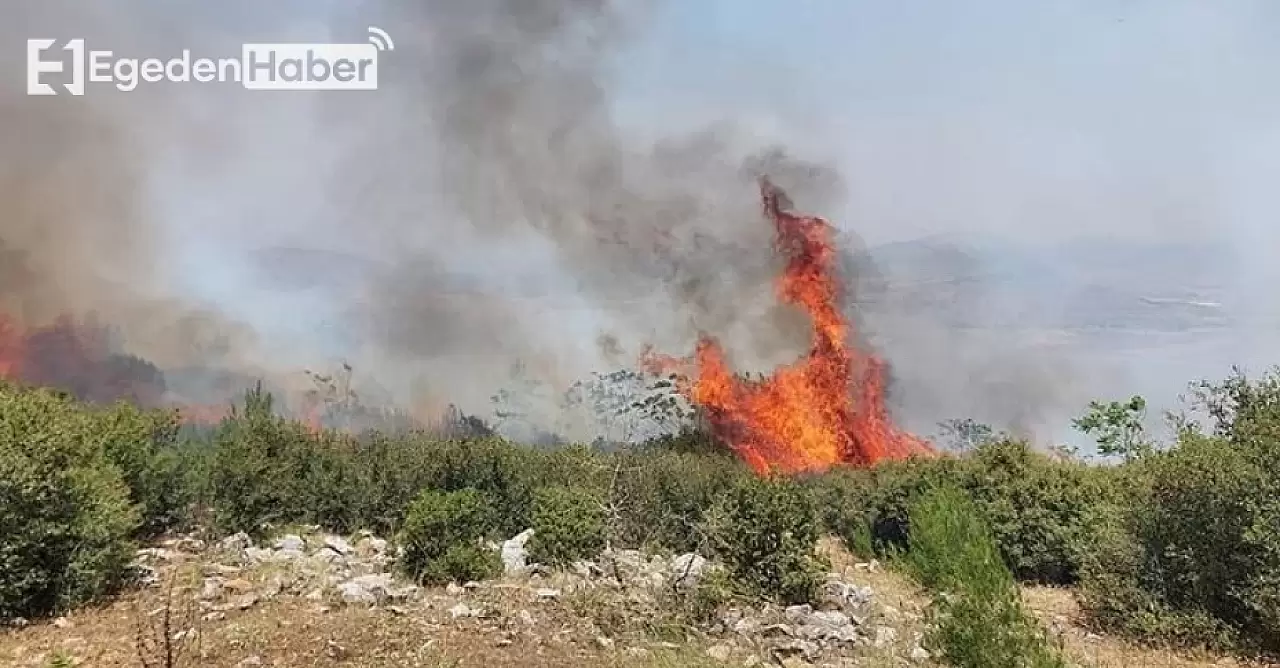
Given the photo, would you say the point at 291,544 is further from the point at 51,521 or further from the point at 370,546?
the point at 51,521

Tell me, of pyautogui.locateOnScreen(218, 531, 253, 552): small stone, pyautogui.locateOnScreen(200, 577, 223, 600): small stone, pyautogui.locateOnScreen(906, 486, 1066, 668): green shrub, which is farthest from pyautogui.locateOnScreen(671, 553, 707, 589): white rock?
pyautogui.locateOnScreen(218, 531, 253, 552): small stone

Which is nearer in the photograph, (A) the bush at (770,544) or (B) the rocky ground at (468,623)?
(B) the rocky ground at (468,623)

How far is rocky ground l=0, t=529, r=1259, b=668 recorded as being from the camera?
679 cm

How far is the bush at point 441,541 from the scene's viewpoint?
32.0 ft

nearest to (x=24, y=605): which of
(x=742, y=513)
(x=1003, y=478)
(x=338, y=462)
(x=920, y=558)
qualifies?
(x=338, y=462)

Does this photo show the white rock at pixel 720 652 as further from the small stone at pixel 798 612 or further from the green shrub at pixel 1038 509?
the green shrub at pixel 1038 509

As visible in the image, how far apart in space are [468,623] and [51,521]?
465cm

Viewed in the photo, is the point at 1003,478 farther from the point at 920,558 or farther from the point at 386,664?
the point at 386,664

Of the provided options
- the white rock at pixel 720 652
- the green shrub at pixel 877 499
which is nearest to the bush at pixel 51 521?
the white rock at pixel 720 652

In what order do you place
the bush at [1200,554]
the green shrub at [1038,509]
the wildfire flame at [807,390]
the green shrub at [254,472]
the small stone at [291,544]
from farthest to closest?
the wildfire flame at [807,390]
the green shrub at [1038,509]
the green shrub at [254,472]
the small stone at [291,544]
the bush at [1200,554]

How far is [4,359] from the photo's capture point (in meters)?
22.1

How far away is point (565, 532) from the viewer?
10.5 m

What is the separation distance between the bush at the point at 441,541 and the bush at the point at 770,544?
2.88 m

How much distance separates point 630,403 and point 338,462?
11.2m
